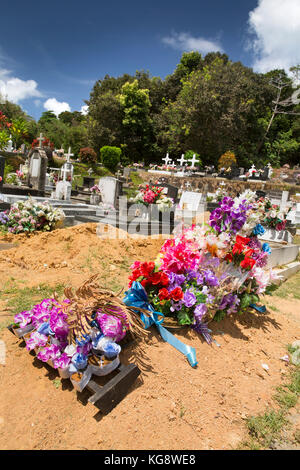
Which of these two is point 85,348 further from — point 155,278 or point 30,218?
point 30,218

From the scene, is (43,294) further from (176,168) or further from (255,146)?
→ (255,146)

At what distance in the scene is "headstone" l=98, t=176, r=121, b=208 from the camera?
30.3 feet

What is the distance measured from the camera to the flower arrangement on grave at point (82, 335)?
5.61ft

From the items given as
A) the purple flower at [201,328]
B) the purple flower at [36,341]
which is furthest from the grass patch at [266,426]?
the purple flower at [36,341]

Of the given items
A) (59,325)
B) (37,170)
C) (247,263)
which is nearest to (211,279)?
(247,263)

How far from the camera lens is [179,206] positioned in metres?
8.84

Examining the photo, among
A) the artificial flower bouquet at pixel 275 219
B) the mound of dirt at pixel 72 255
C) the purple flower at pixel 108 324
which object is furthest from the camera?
the artificial flower bouquet at pixel 275 219

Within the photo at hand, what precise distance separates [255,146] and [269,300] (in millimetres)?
30389

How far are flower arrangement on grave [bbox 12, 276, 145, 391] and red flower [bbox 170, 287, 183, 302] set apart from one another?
59cm

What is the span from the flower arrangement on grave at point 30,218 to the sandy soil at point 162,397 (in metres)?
3.34

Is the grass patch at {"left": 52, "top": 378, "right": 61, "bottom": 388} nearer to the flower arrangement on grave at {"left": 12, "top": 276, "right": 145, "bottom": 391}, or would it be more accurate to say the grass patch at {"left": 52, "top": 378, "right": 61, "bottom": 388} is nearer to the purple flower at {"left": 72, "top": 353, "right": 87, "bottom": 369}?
the flower arrangement on grave at {"left": 12, "top": 276, "right": 145, "bottom": 391}

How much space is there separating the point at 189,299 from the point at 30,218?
4.63 meters

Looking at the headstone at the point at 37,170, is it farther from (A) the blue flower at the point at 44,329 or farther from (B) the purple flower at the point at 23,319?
(A) the blue flower at the point at 44,329

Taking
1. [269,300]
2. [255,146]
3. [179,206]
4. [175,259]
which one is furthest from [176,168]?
[175,259]
